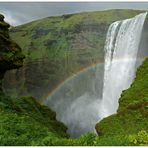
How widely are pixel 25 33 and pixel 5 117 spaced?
385 feet

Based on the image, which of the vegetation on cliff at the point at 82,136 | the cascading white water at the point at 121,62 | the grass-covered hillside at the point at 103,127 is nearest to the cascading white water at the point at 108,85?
the cascading white water at the point at 121,62

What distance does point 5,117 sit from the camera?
21.0 m

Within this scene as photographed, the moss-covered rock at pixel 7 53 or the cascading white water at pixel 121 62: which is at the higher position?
the moss-covered rock at pixel 7 53

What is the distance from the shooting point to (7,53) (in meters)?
33.5

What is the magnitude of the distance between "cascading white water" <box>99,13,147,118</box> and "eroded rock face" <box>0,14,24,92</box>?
40.5m

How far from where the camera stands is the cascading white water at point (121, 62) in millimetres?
74812

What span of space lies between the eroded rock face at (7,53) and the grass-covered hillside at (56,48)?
259ft

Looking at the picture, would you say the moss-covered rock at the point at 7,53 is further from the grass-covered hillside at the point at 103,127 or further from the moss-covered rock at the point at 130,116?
the moss-covered rock at the point at 130,116

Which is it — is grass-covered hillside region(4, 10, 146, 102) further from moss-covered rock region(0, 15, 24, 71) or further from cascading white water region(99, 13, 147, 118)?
moss-covered rock region(0, 15, 24, 71)

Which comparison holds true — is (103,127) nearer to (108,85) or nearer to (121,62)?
(121,62)

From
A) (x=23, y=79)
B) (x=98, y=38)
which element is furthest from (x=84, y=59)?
(x=23, y=79)

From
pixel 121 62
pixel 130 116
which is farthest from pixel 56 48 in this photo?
pixel 130 116

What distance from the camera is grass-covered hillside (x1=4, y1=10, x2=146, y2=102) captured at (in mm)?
116125

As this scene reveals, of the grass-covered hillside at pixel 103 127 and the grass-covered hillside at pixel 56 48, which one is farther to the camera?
the grass-covered hillside at pixel 56 48
